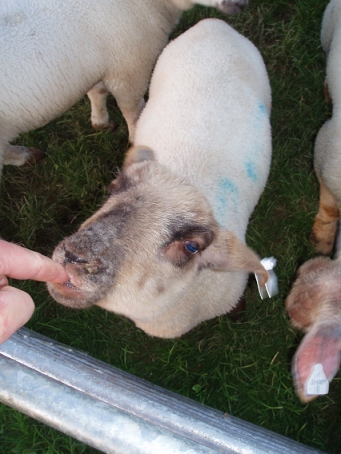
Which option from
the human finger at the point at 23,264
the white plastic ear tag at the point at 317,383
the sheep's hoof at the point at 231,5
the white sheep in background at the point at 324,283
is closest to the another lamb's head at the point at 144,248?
the human finger at the point at 23,264

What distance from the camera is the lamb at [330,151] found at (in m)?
3.31

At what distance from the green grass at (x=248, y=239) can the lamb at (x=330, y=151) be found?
21cm

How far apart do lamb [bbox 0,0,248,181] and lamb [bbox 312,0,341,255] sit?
88 centimetres

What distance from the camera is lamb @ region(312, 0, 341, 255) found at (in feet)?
10.8

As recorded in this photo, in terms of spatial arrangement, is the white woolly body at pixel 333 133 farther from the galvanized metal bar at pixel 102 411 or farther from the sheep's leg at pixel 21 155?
the sheep's leg at pixel 21 155

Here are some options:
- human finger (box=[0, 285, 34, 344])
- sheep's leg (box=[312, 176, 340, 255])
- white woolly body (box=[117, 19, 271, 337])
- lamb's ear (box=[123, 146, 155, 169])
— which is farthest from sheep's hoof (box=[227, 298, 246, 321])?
Result: human finger (box=[0, 285, 34, 344])

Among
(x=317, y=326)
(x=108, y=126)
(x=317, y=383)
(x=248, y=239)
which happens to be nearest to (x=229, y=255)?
(x=317, y=326)

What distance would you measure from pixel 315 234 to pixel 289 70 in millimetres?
1748

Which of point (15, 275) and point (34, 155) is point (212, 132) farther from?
point (34, 155)

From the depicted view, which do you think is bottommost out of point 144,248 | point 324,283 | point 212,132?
point 324,283

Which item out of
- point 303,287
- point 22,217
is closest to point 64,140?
point 22,217

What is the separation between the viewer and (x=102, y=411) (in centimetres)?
175

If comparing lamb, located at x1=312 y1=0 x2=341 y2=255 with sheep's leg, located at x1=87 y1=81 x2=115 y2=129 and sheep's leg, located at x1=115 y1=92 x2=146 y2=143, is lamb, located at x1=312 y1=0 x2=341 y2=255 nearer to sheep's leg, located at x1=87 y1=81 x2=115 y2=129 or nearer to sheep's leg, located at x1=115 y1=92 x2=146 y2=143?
sheep's leg, located at x1=115 y1=92 x2=146 y2=143

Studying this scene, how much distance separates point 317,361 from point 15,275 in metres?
1.52
